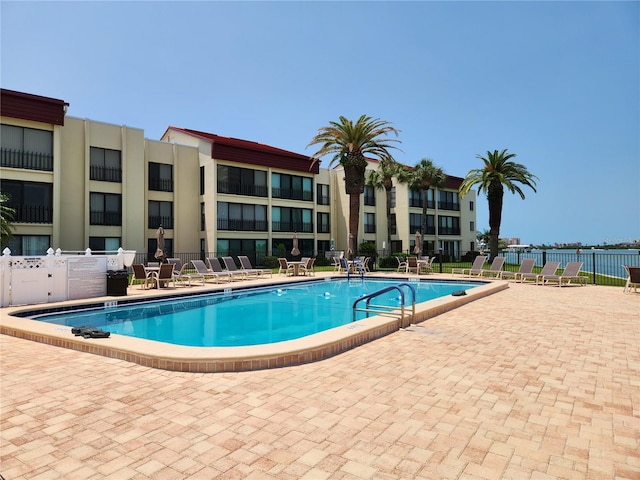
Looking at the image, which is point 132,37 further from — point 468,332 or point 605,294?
point 605,294

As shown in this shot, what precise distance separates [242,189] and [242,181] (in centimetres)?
61

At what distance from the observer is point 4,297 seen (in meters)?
10.2

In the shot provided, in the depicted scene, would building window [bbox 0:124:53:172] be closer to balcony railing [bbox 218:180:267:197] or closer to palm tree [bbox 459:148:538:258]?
balcony railing [bbox 218:180:267:197]

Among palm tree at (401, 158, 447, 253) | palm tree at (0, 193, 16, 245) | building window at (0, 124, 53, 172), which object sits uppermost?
palm tree at (401, 158, 447, 253)

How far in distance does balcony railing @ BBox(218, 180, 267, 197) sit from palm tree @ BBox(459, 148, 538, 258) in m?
15.8

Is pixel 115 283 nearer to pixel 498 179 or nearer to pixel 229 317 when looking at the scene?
pixel 229 317

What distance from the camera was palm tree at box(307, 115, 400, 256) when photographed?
25859 mm

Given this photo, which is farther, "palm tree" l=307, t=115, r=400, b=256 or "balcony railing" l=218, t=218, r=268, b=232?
"balcony railing" l=218, t=218, r=268, b=232

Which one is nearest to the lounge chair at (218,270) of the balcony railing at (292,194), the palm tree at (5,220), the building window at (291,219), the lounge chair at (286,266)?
the lounge chair at (286,266)

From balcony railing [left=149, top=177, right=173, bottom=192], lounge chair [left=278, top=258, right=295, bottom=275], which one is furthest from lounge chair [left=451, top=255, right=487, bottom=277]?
balcony railing [left=149, top=177, right=173, bottom=192]

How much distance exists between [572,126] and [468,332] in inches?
936

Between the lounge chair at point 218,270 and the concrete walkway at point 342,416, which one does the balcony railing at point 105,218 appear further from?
the concrete walkway at point 342,416

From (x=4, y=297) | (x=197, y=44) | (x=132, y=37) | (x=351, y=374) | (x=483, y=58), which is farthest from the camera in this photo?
(x=483, y=58)

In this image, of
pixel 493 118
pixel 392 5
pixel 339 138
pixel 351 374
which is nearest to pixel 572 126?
pixel 493 118
